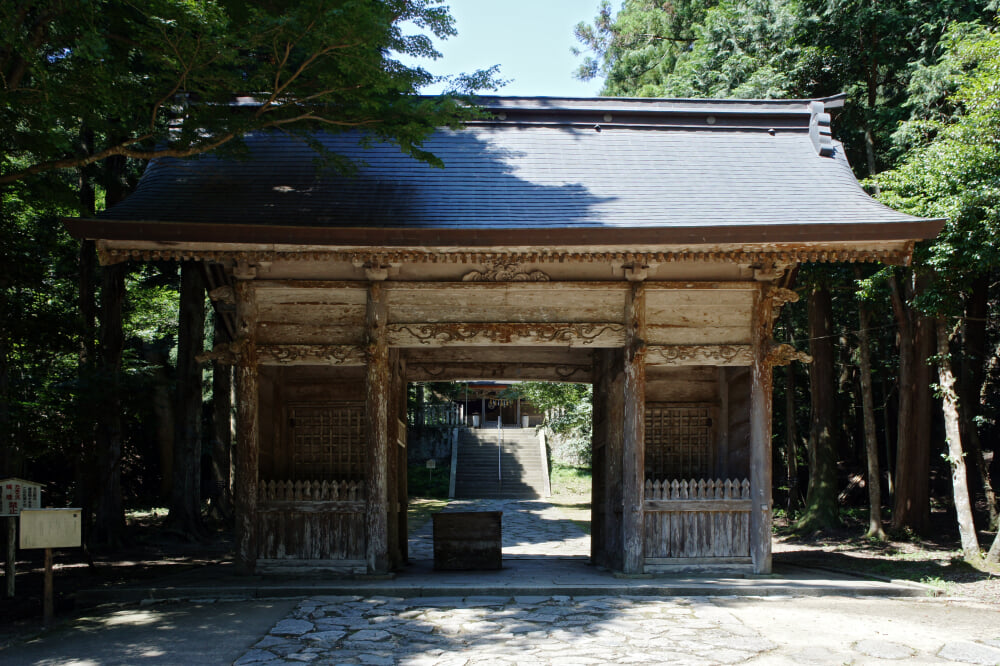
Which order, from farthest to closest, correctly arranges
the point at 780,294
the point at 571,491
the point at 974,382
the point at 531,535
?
the point at 571,491, the point at 531,535, the point at 974,382, the point at 780,294

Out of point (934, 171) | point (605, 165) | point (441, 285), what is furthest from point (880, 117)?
point (441, 285)

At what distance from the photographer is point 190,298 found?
15906 mm

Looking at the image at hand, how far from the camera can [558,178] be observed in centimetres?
1115

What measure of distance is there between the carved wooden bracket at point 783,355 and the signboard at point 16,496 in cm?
889

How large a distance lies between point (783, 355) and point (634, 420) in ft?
6.94

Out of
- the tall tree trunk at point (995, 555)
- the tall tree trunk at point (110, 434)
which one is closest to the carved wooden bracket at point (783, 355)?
the tall tree trunk at point (995, 555)

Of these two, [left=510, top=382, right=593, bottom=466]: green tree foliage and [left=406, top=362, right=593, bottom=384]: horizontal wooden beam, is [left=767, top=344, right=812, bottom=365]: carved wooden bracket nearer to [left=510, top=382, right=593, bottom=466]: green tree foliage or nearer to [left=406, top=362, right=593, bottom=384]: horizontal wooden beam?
[left=406, top=362, right=593, bottom=384]: horizontal wooden beam

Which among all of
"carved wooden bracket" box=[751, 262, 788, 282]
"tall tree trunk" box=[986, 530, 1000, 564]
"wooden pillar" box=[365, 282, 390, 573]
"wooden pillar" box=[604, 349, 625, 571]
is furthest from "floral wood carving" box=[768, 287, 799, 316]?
"tall tree trunk" box=[986, 530, 1000, 564]

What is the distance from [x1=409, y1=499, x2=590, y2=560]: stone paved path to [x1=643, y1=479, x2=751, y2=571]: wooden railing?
331 centimetres

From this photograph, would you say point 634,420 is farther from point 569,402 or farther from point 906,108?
point 569,402

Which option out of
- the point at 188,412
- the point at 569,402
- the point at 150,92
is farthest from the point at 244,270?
the point at 569,402

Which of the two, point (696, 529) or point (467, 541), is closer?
point (696, 529)

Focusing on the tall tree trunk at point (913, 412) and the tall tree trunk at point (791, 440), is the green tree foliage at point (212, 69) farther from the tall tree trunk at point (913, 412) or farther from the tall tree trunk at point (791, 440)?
the tall tree trunk at point (791, 440)

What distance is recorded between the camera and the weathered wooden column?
31.5 feet
